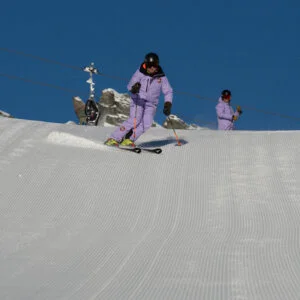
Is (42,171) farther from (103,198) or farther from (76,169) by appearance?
(103,198)

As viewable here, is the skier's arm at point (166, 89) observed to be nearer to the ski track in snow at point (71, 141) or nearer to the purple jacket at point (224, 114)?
the ski track in snow at point (71, 141)

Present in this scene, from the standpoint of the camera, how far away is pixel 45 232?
5.80 metres

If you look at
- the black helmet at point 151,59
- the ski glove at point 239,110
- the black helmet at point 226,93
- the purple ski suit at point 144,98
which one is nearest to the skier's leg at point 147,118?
the purple ski suit at point 144,98

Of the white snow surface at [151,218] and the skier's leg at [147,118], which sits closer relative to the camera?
the white snow surface at [151,218]

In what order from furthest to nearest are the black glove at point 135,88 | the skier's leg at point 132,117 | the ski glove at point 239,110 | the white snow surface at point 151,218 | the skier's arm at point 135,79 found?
the ski glove at point 239,110, the skier's leg at point 132,117, the skier's arm at point 135,79, the black glove at point 135,88, the white snow surface at point 151,218

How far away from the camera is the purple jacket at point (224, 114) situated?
13.3m

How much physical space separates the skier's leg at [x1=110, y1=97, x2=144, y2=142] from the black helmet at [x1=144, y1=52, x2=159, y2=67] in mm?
514

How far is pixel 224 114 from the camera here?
1331 centimetres

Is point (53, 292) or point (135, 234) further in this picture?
point (135, 234)

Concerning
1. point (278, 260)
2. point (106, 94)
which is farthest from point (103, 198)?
point (106, 94)

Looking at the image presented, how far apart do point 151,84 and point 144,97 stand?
20cm

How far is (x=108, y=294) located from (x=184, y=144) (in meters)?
5.46

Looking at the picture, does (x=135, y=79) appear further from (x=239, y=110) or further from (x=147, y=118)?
(x=239, y=110)

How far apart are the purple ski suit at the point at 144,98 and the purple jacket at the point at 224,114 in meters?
4.12
